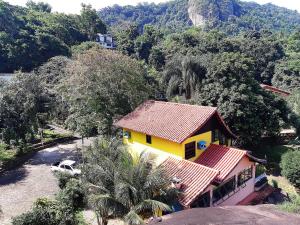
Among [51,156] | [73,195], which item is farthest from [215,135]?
[51,156]

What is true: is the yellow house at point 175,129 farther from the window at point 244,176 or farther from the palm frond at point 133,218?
the palm frond at point 133,218

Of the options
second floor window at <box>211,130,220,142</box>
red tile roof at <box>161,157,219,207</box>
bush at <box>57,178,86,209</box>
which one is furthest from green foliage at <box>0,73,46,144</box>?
second floor window at <box>211,130,220,142</box>

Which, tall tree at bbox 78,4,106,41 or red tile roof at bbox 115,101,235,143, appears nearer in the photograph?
red tile roof at bbox 115,101,235,143

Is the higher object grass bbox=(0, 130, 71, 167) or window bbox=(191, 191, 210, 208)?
window bbox=(191, 191, 210, 208)

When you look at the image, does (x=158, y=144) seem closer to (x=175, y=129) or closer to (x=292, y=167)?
(x=175, y=129)

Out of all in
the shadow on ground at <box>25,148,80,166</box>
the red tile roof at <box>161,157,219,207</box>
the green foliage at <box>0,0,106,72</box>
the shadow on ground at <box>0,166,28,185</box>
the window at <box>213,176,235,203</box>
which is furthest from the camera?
the green foliage at <box>0,0,106,72</box>

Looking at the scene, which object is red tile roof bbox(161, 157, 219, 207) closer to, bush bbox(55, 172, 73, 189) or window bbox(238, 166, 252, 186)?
window bbox(238, 166, 252, 186)

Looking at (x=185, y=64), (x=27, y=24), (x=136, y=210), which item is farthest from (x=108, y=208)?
(x=27, y=24)

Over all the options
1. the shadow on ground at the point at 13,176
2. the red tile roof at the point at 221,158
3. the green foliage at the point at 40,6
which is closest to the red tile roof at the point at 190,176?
the red tile roof at the point at 221,158
